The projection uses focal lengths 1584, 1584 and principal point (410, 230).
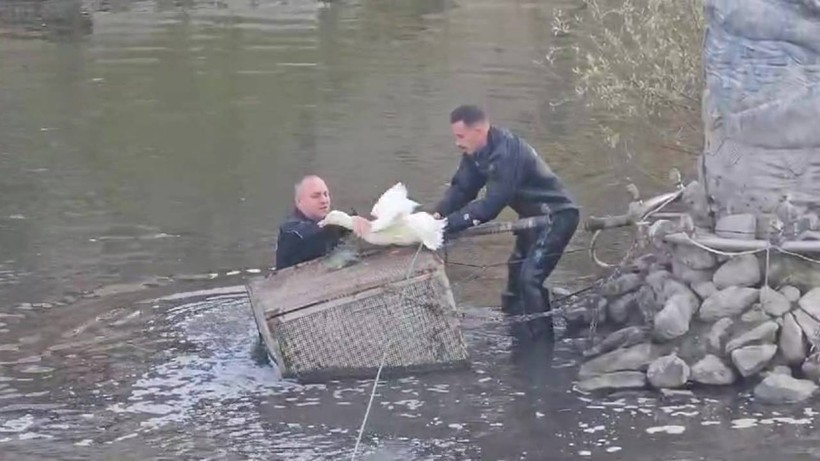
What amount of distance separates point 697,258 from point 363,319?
214cm

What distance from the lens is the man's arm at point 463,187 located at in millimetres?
10680

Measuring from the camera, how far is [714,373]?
955 centimetres

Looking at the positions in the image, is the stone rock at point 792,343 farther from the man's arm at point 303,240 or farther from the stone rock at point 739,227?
the man's arm at point 303,240

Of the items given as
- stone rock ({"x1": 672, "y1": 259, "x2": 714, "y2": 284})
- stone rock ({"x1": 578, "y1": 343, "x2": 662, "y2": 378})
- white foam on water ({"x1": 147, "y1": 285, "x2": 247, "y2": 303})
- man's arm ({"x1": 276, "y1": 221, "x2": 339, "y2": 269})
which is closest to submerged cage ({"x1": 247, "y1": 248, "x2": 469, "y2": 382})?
man's arm ({"x1": 276, "y1": 221, "x2": 339, "y2": 269})

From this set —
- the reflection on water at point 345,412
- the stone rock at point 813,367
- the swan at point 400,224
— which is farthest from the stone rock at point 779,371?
the swan at point 400,224

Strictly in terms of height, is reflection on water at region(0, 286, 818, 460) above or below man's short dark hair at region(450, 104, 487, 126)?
below

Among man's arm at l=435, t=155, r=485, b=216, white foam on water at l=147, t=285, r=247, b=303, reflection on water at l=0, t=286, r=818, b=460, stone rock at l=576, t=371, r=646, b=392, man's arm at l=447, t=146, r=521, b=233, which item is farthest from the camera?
white foam on water at l=147, t=285, r=247, b=303

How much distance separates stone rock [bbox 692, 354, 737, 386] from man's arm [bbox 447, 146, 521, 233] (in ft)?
5.51

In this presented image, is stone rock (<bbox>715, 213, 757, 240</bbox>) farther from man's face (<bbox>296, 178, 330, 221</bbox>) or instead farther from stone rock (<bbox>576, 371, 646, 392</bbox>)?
man's face (<bbox>296, 178, 330, 221</bbox>)

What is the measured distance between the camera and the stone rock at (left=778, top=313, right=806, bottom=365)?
9477 millimetres

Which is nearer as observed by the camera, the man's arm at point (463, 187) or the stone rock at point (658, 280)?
the stone rock at point (658, 280)

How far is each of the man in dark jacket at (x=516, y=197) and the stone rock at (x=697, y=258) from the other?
958 millimetres

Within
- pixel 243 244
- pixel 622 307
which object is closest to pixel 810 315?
pixel 622 307

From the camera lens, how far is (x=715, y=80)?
10.1 metres
